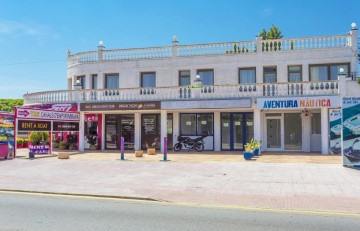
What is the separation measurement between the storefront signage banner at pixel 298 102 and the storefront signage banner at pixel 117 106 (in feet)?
21.6

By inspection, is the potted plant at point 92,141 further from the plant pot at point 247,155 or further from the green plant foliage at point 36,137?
the plant pot at point 247,155

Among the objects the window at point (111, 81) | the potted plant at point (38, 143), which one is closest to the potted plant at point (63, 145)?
the potted plant at point (38, 143)

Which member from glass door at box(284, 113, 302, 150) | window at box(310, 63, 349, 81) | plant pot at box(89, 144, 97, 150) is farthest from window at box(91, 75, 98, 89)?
window at box(310, 63, 349, 81)

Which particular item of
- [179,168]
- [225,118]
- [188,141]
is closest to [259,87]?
[225,118]

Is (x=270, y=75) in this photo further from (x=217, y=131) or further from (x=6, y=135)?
(x=6, y=135)

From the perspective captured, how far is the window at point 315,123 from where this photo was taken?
80.1 ft

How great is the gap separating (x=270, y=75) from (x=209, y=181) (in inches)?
568

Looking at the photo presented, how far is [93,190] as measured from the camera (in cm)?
1130

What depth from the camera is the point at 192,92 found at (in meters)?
24.4

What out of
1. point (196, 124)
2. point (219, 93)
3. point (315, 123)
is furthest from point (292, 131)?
point (196, 124)

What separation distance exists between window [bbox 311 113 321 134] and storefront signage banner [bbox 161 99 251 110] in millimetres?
4760

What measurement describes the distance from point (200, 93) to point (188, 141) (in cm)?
360

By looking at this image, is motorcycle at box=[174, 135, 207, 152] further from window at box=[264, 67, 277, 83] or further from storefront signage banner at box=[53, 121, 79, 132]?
storefront signage banner at box=[53, 121, 79, 132]

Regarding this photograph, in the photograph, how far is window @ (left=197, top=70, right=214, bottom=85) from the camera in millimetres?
26734
